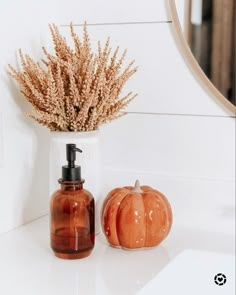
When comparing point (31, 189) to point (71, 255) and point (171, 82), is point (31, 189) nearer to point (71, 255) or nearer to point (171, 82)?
point (71, 255)

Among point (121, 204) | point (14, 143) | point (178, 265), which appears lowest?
point (178, 265)

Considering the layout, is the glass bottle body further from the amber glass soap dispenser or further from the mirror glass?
the mirror glass

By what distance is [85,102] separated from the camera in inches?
38.6

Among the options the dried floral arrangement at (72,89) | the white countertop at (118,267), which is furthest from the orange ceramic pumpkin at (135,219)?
the dried floral arrangement at (72,89)

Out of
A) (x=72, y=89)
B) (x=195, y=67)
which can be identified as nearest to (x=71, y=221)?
(x=72, y=89)

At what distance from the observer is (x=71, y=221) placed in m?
0.94

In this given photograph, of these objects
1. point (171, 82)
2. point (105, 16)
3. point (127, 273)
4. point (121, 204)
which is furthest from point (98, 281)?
point (105, 16)

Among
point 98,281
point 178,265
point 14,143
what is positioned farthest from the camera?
point 14,143

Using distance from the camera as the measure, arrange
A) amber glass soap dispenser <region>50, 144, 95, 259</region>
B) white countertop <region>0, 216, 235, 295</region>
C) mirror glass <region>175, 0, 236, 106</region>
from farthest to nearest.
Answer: mirror glass <region>175, 0, 236, 106</region> → amber glass soap dispenser <region>50, 144, 95, 259</region> → white countertop <region>0, 216, 235, 295</region>

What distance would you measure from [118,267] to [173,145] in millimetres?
328

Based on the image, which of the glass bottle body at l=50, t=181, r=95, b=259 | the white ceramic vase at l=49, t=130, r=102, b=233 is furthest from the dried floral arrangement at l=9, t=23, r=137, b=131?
the glass bottle body at l=50, t=181, r=95, b=259

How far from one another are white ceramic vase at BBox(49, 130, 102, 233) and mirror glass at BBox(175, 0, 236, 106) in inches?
10.1

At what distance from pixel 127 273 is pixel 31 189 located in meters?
0.34

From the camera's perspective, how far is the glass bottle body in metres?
0.94
